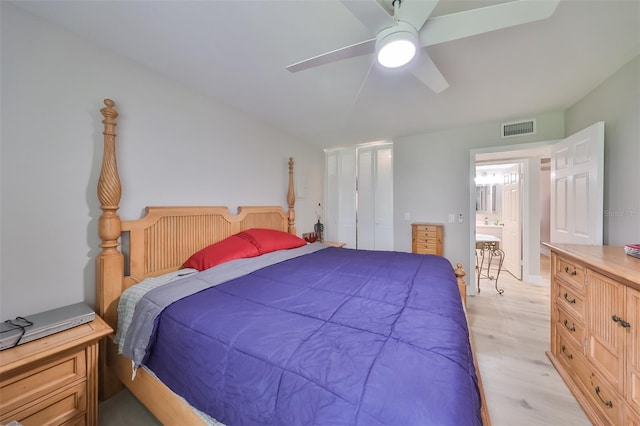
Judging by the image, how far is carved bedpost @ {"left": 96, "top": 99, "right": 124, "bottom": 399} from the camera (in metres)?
1.49

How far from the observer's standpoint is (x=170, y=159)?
78.4 inches

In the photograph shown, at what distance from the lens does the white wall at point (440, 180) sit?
3274 millimetres

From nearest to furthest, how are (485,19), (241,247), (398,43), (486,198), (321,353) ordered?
1. (321,353)
2. (485,19)
3. (398,43)
4. (241,247)
5. (486,198)

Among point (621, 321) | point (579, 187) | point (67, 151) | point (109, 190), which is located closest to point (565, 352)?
point (621, 321)

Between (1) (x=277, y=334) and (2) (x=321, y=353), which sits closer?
(2) (x=321, y=353)

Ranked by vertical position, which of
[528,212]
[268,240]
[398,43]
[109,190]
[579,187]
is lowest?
[268,240]

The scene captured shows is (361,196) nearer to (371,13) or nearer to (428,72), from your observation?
(428,72)

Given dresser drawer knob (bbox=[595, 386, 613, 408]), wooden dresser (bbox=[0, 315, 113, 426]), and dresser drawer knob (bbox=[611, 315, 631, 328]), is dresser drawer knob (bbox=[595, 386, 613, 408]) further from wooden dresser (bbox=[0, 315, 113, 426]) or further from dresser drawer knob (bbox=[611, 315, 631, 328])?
wooden dresser (bbox=[0, 315, 113, 426])

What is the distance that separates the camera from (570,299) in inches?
64.6

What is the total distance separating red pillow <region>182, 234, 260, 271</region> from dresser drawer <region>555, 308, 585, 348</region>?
8.11 feet

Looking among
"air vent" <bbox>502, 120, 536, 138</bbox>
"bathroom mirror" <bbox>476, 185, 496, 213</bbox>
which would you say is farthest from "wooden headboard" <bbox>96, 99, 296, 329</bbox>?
"bathroom mirror" <bbox>476, 185, 496, 213</bbox>

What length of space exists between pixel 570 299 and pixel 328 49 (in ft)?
8.22

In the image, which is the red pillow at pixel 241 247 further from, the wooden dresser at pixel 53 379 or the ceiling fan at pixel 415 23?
the ceiling fan at pixel 415 23

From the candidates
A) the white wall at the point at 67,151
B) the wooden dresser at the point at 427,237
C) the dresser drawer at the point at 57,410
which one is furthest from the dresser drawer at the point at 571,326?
the white wall at the point at 67,151
